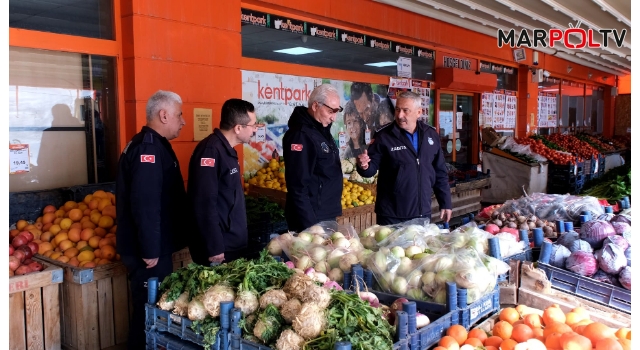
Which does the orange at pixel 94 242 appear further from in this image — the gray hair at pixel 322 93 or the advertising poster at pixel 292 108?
the advertising poster at pixel 292 108

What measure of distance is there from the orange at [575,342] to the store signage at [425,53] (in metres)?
7.68

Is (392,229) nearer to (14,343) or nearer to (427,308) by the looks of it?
(427,308)

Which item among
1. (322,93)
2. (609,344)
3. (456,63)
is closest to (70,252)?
(322,93)

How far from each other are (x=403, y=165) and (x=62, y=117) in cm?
308

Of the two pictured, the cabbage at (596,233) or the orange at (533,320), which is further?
the cabbage at (596,233)

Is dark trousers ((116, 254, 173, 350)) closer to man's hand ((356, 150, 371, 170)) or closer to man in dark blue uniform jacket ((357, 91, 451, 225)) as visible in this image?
man's hand ((356, 150, 371, 170))

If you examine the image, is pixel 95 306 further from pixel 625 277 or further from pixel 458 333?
pixel 625 277

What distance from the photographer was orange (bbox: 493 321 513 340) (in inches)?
91.9

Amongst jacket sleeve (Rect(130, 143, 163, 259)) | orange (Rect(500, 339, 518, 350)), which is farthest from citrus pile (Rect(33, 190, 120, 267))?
orange (Rect(500, 339, 518, 350))

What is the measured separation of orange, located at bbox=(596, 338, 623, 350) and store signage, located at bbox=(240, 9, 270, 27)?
500 centimetres

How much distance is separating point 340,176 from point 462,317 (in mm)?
Answer: 2018

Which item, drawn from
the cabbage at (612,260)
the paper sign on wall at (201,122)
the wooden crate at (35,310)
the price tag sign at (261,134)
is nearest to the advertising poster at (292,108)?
Answer: the price tag sign at (261,134)

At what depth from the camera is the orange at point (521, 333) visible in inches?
89.3

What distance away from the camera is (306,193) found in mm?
3945
